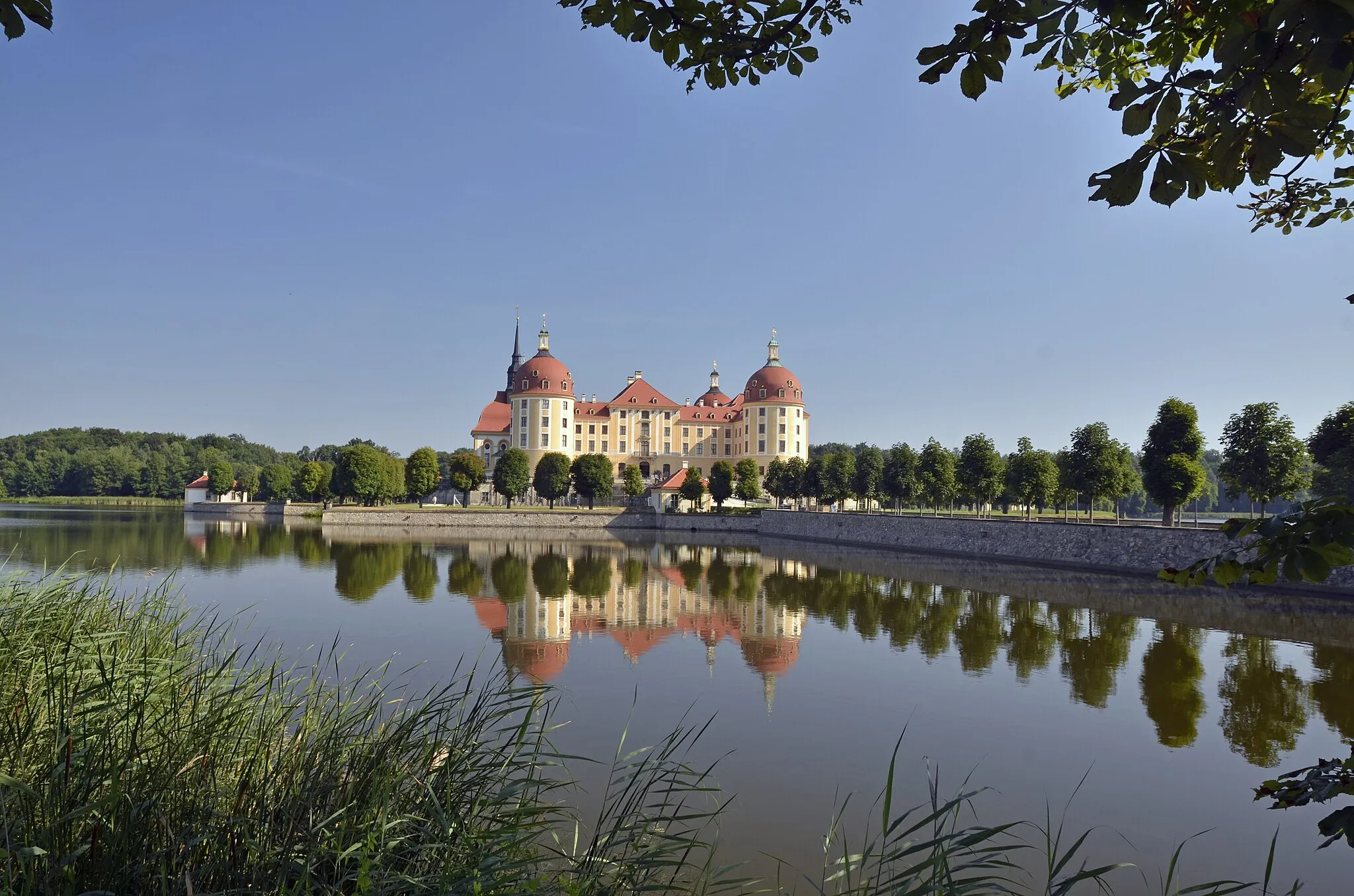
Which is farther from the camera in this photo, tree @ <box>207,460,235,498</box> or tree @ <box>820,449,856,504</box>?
tree @ <box>207,460,235,498</box>

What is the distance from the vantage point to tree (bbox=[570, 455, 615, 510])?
54.7 metres

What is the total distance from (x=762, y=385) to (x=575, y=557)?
3525 cm

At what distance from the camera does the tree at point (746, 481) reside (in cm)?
5534

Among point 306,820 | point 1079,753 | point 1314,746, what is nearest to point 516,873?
point 306,820

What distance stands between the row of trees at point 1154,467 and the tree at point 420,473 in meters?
31.4

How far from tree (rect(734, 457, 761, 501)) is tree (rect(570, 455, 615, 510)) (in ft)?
28.5

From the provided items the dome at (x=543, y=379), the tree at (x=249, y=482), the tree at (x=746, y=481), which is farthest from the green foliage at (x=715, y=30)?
the tree at (x=249, y=482)

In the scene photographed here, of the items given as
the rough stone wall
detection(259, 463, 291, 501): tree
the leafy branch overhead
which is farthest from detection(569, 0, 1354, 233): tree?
detection(259, 463, 291, 501): tree

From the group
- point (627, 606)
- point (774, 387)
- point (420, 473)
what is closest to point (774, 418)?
point (774, 387)

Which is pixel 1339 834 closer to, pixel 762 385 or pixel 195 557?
pixel 195 557

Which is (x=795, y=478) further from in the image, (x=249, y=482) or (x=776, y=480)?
(x=249, y=482)

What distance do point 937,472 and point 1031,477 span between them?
6.35 meters

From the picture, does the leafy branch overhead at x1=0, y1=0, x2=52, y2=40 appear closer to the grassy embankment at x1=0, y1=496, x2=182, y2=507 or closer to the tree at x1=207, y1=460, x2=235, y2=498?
the tree at x1=207, y1=460, x2=235, y2=498

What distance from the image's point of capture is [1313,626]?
14.8 m
